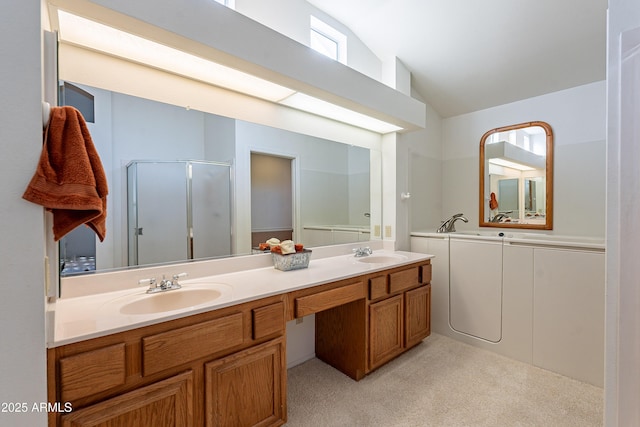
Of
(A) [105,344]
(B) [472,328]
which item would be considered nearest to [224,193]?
(A) [105,344]

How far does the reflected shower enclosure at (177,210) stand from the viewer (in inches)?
62.8

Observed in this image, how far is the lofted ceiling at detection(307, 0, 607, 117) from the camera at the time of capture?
215 centimetres

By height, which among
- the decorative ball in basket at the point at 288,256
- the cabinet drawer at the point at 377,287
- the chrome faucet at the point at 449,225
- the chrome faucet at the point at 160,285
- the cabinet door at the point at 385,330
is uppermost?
the chrome faucet at the point at 449,225

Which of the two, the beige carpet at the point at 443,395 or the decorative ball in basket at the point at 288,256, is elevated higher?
the decorative ball in basket at the point at 288,256

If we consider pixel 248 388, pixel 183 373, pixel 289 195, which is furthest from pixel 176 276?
pixel 289 195

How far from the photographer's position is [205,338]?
1.22m

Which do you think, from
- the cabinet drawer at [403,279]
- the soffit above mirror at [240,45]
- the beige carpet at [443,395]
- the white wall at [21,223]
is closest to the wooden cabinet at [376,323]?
the cabinet drawer at [403,279]

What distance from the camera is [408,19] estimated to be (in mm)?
2410

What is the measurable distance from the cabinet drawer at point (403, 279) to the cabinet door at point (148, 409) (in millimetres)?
1500

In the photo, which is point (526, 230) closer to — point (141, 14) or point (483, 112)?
point (483, 112)

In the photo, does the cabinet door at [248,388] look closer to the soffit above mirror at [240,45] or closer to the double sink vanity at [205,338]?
the double sink vanity at [205,338]

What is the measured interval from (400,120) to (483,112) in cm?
140

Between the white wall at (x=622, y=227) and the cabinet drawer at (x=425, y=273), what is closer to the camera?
the white wall at (x=622, y=227)

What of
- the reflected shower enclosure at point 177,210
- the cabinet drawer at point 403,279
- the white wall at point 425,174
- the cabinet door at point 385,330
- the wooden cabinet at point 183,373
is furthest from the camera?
the white wall at point 425,174
